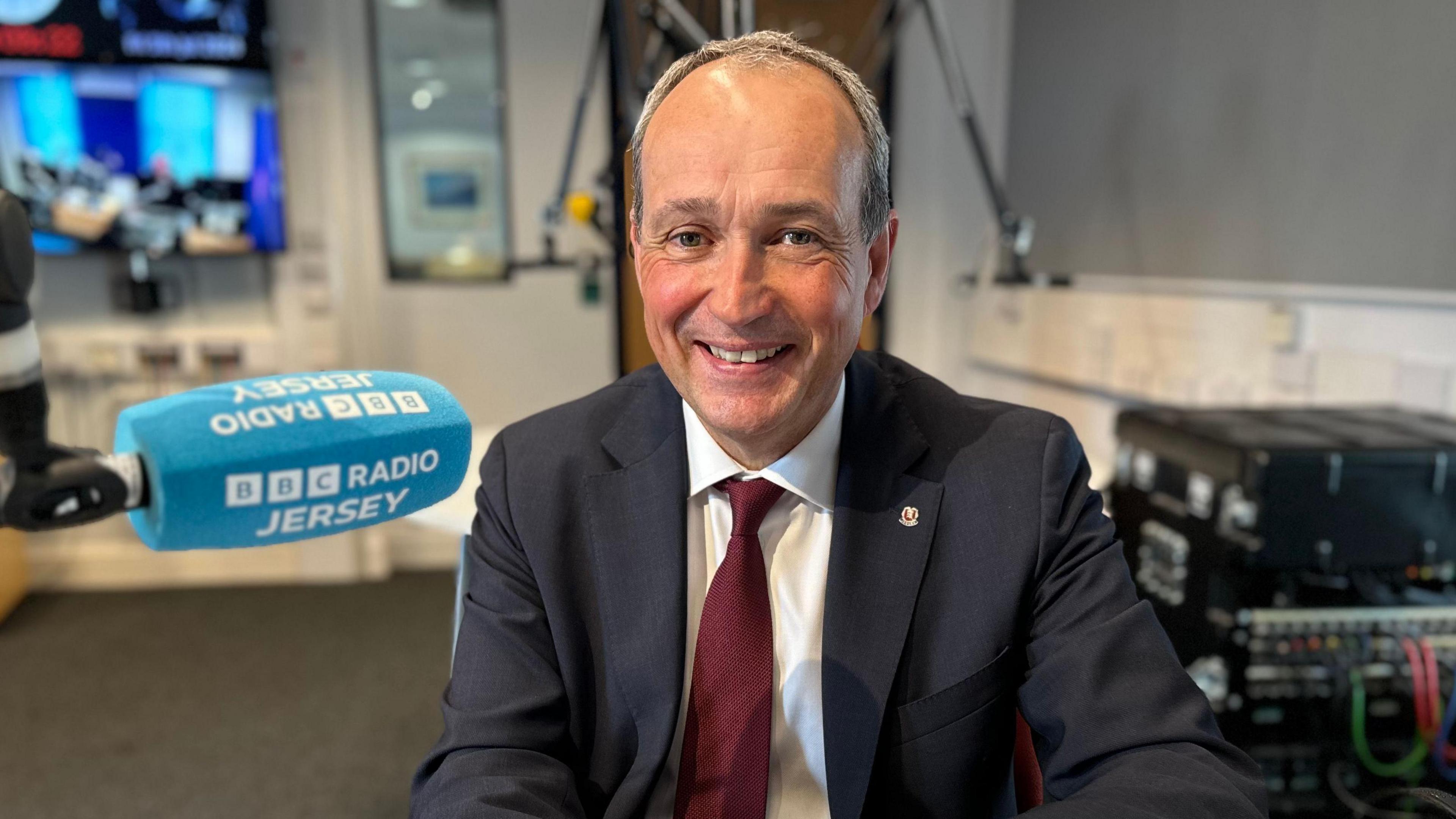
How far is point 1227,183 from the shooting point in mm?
2408

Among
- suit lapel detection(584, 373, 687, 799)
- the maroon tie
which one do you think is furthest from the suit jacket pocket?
suit lapel detection(584, 373, 687, 799)

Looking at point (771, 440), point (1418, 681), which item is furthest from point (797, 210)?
point (1418, 681)

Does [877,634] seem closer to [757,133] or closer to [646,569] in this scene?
[646,569]

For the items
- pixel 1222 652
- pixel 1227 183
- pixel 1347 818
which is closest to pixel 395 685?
pixel 1222 652

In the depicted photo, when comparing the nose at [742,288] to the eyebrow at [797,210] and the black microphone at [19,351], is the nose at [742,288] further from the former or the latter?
the black microphone at [19,351]

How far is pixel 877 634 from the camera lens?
38.4 inches

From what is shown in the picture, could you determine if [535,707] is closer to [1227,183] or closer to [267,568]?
[1227,183]

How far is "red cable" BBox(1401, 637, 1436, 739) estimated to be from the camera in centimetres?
166

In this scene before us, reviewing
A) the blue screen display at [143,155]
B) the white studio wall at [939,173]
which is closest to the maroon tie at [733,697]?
the white studio wall at [939,173]

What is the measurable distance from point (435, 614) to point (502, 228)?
1.63m

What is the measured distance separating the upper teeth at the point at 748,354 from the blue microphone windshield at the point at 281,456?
A: 43 centimetres

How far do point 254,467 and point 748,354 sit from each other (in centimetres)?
57

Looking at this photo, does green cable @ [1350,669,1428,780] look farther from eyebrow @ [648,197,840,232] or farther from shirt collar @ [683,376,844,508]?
eyebrow @ [648,197,840,232]

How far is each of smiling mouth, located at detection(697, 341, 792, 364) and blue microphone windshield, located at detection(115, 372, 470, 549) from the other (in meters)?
0.43
